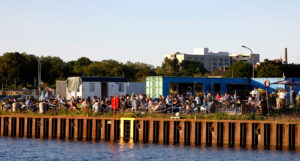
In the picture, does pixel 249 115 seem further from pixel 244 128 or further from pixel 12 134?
pixel 12 134

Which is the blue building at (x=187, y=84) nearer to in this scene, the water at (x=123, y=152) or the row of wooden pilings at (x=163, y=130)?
the row of wooden pilings at (x=163, y=130)

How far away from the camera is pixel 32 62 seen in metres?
119

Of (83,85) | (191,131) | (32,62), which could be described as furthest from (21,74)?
(191,131)

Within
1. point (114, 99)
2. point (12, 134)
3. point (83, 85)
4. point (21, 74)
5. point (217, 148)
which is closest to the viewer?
point (217, 148)

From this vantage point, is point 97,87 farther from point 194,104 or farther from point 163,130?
point 163,130

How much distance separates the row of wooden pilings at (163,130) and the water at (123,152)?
1042 mm

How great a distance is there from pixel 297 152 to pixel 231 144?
4.27 m

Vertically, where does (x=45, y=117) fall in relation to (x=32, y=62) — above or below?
below

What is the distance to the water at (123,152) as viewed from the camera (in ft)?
104

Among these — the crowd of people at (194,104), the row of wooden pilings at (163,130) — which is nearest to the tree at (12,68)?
the crowd of people at (194,104)

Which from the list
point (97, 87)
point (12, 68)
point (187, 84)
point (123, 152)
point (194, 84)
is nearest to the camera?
point (123, 152)

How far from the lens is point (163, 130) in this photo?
1439 inches

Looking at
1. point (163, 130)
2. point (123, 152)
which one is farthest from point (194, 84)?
point (123, 152)

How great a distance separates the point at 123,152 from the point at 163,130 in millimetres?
3837
